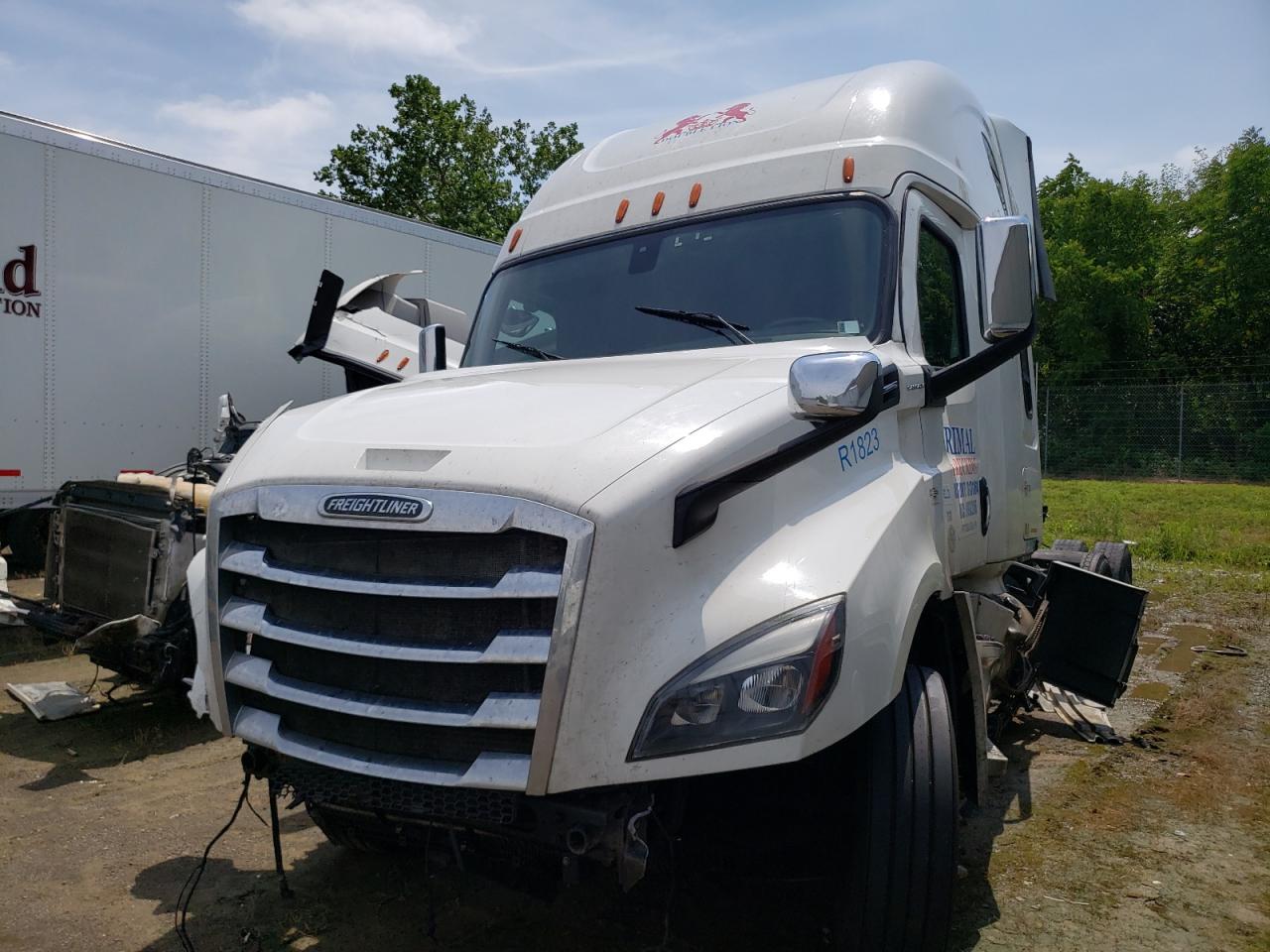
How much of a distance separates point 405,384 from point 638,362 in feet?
3.11

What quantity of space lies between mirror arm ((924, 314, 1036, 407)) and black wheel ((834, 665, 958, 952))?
1.24 meters

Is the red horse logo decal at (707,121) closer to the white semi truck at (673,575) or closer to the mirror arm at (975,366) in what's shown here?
the white semi truck at (673,575)

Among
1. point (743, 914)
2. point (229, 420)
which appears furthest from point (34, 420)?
point (743, 914)

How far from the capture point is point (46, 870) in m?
4.08

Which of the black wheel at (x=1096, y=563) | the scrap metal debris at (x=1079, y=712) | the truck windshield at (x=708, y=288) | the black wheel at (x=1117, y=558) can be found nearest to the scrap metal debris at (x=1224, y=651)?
the black wheel at (x=1117, y=558)

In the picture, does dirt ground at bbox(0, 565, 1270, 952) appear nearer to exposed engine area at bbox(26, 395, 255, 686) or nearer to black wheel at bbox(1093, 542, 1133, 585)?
exposed engine area at bbox(26, 395, 255, 686)

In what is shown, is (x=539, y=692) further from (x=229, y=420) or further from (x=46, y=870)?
(x=229, y=420)

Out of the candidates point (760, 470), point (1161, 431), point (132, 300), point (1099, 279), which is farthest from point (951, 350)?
point (1099, 279)

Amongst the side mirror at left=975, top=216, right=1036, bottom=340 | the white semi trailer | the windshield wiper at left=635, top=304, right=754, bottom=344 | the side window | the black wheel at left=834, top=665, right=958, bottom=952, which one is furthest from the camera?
the white semi trailer

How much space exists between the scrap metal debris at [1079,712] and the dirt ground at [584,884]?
0.38ft

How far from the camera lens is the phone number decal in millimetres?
3104

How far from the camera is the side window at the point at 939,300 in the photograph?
4020 millimetres

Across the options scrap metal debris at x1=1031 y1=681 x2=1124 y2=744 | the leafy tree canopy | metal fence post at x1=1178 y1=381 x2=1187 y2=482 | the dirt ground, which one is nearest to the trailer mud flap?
scrap metal debris at x1=1031 y1=681 x2=1124 y2=744

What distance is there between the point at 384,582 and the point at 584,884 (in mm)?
1277
